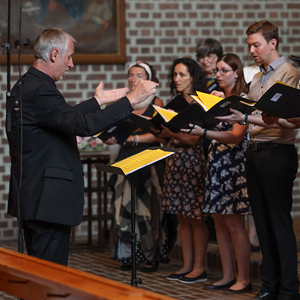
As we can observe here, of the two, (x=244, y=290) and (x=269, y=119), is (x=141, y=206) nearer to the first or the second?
(x=244, y=290)

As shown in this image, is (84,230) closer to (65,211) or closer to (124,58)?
(124,58)

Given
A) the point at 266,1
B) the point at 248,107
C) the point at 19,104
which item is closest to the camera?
the point at 19,104

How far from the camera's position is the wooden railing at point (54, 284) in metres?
1.70

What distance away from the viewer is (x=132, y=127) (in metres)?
4.04

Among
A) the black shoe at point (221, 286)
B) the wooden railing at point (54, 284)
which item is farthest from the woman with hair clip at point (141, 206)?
the wooden railing at point (54, 284)

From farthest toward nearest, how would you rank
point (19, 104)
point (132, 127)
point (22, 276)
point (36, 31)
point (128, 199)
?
1. point (36, 31)
2. point (128, 199)
3. point (132, 127)
4. point (19, 104)
5. point (22, 276)

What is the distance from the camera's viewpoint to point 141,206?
4562 mm

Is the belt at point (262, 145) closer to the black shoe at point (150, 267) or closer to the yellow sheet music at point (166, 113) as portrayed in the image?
the yellow sheet music at point (166, 113)

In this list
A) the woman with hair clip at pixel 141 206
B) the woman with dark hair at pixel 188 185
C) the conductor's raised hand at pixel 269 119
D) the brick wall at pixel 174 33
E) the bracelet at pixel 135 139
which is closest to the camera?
the conductor's raised hand at pixel 269 119

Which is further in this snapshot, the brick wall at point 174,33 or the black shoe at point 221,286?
the brick wall at point 174,33

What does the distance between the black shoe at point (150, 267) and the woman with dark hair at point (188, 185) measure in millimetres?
317

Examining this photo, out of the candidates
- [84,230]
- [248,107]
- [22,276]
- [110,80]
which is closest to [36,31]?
[110,80]

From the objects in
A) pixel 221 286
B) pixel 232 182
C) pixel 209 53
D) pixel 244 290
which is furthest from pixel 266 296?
pixel 209 53

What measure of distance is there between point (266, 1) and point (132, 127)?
310cm
